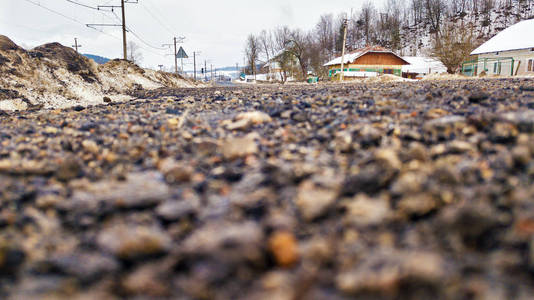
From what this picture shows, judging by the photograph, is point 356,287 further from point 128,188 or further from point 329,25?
point 329,25

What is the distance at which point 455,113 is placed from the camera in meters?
2.68

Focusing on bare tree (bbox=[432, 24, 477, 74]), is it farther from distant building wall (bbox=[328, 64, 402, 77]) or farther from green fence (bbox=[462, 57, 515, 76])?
distant building wall (bbox=[328, 64, 402, 77])

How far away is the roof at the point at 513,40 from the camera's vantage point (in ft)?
90.6

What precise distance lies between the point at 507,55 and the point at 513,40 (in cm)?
243

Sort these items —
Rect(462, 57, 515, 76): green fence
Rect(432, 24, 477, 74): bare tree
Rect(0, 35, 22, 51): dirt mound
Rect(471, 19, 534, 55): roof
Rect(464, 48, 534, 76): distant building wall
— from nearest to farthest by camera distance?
1. Rect(0, 35, 22, 51): dirt mound
2. Rect(464, 48, 534, 76): distant building wall
3. Rect(462, 57, 515, 76): green fence
4. Rect(471, 19, 534, 55): roof
5. Rect(432, 24, 477, 74): bare tree

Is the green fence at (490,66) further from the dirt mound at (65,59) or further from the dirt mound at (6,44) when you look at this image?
the dirt mound at (6,44)

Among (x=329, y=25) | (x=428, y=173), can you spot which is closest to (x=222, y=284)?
(x=428, y=173)

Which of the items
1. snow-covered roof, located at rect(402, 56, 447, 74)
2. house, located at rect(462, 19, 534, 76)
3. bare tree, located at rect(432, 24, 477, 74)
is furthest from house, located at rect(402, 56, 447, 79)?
bare tree, located at rect(432, 24, 477, 74)

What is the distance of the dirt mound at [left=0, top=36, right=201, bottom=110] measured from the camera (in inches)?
254

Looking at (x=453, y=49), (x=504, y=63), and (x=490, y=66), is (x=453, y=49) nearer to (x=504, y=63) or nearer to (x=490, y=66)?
(x=490, y=66)

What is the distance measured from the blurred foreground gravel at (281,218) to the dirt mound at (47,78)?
17.8 ft

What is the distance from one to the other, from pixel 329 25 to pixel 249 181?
272 ft

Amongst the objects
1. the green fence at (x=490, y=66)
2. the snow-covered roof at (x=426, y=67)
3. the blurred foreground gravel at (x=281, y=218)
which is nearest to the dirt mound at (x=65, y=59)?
the blurred foreground gravel at (x=281, y=218)

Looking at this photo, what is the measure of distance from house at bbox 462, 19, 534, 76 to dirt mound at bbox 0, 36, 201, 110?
2851cm
